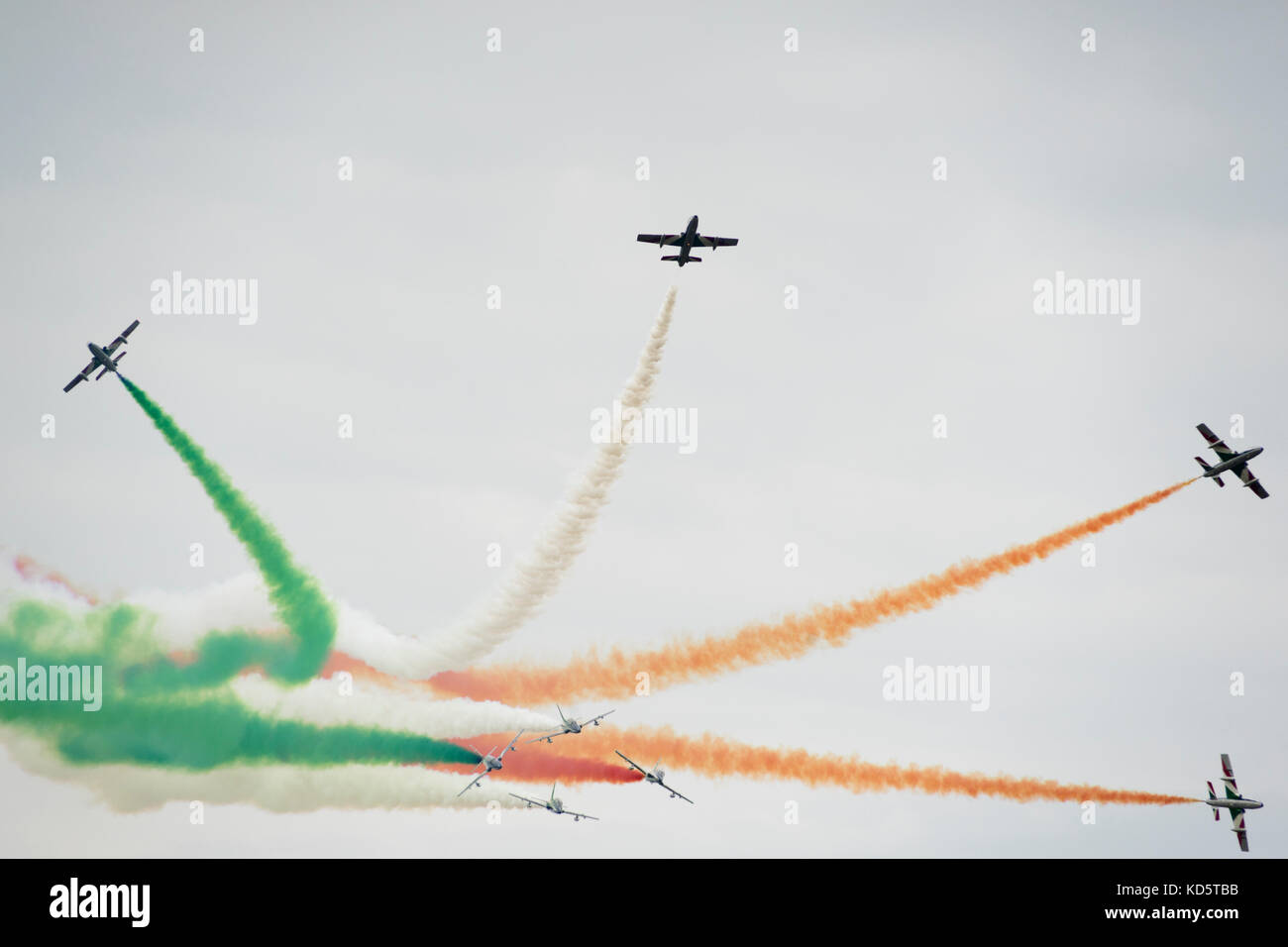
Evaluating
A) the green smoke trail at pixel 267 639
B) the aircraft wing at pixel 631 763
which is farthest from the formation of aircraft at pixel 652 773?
the green smoke trail at pixel 267 639

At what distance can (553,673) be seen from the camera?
7275cm

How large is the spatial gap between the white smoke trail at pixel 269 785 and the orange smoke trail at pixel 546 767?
1.51 meters

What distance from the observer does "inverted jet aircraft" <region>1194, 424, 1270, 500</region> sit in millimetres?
73688

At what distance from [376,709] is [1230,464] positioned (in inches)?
1825

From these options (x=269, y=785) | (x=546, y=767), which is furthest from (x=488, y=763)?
(x=269, y=785)

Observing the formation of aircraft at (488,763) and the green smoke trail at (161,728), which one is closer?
the formation of aircraft at (488,763)

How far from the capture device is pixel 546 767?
72.0 m

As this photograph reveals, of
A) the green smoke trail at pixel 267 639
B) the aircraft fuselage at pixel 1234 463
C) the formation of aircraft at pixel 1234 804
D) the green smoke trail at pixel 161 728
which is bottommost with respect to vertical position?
the formation of aircraft at pixel 1234 804

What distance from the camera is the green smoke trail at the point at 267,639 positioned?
2945 inches

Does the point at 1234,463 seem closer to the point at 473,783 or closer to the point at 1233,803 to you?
the point at 1233,803

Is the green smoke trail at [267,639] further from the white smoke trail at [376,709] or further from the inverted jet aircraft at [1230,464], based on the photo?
the inverted jet aircraft at [1230,464]

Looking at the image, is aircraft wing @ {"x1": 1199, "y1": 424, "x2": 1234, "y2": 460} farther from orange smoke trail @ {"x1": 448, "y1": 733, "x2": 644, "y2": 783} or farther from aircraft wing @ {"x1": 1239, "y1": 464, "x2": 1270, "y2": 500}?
orange smoke trail @ {"x1": 448, "y1": 733, "x2": 644, "y2": 783}
